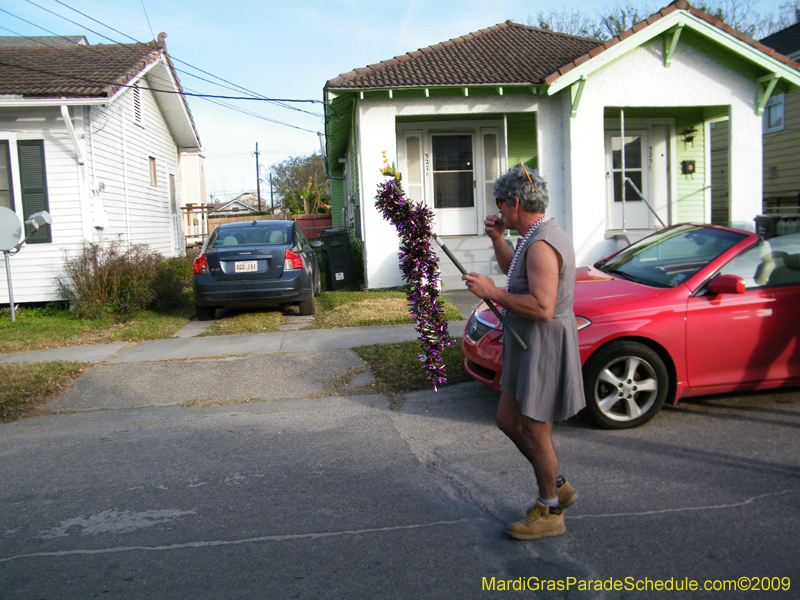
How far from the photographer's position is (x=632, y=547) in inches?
121

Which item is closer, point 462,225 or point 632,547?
point 632,547

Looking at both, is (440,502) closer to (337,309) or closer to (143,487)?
(143,487)

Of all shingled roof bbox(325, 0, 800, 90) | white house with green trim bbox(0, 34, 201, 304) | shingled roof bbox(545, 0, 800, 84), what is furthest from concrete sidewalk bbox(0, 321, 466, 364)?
shingled roof bbox(545, 0, 800, 84)

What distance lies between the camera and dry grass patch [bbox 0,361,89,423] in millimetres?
5738

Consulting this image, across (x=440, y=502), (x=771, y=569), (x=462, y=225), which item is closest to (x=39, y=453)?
(x=440, y=502)

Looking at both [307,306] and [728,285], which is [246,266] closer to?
[307,306]

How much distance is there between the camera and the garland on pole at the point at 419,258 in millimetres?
3852

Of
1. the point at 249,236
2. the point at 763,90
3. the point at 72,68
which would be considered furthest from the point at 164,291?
the point at 763,90

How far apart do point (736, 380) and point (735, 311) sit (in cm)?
53

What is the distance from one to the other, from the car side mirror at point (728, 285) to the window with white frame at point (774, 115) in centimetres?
1714

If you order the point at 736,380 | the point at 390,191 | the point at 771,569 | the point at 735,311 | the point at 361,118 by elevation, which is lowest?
the point at 771,569

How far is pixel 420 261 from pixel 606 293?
170 centimetres

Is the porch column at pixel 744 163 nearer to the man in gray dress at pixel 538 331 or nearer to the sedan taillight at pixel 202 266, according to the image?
the sedan taillight at pixel 202 266

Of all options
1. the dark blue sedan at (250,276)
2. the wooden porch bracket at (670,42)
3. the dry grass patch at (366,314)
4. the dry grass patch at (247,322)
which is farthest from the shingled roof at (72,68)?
the wooden porch bracket at (670,42)
